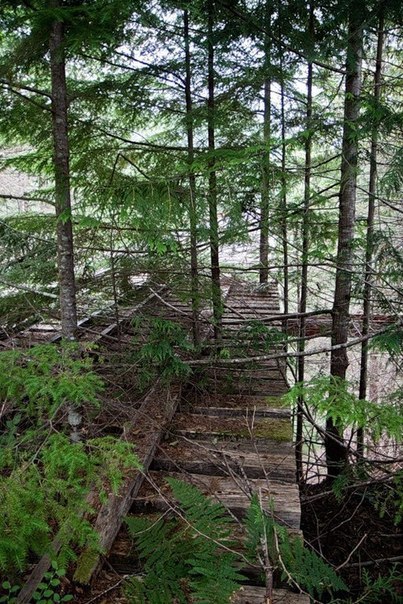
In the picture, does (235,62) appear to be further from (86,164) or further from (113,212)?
(113,212)

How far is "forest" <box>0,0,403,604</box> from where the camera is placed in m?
2.45

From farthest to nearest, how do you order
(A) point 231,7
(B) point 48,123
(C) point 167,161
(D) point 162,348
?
1. (C) point 167,161
2. (A) point 231,7
3. (D) point 162,348
4. (B) point 48,123

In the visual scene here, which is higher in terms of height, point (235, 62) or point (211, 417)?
point (235, 62)

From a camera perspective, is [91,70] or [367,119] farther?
[91,70]

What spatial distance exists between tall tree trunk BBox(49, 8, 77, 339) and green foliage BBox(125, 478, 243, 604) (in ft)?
5.69

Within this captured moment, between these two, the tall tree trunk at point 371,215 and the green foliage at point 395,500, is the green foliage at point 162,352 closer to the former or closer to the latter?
the tall tree trunk at point 371,215

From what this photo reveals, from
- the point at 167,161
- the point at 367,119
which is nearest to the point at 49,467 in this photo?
the point at 167,161

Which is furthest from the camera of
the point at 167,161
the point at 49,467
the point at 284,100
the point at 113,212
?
the point at 284,100

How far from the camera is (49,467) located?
2.19 metres

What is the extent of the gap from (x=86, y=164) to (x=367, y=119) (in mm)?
3114

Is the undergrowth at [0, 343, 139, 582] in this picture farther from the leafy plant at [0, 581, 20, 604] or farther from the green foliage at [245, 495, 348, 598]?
the green foliage at [245, 495, 348, 598]

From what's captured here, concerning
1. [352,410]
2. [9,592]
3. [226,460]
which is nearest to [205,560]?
[9,592]

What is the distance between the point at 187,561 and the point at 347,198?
4.76 metres

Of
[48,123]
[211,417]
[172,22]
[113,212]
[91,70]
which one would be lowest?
[211,417]
